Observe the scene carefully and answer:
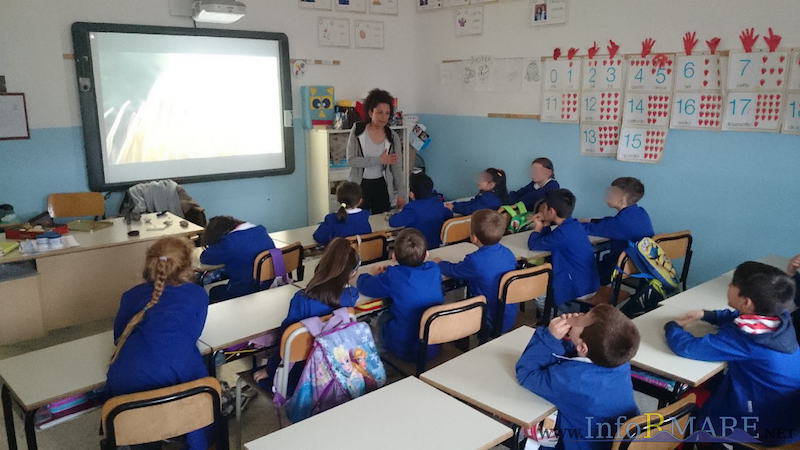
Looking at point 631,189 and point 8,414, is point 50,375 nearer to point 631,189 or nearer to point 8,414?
point 8,414

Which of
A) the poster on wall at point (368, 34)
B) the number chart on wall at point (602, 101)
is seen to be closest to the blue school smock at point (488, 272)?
the number chart on wall at point (602, 101)

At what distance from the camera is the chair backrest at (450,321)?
239 cm

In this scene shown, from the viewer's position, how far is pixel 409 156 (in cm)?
671

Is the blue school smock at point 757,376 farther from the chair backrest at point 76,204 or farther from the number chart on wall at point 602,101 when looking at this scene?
the chair backrest at point 76,204

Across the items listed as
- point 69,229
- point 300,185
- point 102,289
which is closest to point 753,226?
point 300,185

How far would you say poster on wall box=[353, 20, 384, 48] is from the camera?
6.35m

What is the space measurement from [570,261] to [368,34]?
3967 mm

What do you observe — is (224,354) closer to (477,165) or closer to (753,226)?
(753,226)

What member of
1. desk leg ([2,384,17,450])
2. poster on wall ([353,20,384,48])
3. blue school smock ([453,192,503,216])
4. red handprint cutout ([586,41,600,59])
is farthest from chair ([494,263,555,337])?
poster on wall ([353,20,384,48])

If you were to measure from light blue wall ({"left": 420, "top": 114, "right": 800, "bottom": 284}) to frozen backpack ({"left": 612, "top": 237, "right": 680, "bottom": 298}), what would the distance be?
1.34 meters

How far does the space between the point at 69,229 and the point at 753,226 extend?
197 inches

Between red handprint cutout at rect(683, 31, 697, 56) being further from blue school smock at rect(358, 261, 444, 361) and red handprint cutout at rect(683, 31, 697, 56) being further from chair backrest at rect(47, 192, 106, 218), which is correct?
chair backrest at rect(47, 192, 106, 218)

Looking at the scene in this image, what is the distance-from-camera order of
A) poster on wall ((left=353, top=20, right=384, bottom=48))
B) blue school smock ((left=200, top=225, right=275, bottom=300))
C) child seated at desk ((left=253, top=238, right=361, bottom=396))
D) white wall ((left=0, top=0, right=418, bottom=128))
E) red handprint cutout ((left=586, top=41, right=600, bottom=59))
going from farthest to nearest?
poster on wall ((left=353, top=20, right=384, bottom=48)), red handprint cutout ((left=586, top=41, right=600, bottom=59)), white wall ((left=0, top=0, right=418, bottom=128)), blue school smock ((left=200, top=225, right=275, bottom=300)), child seated at desk ((left=253, top=238, right=361, bottom=396))

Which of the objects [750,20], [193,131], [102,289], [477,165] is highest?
[750,20]
